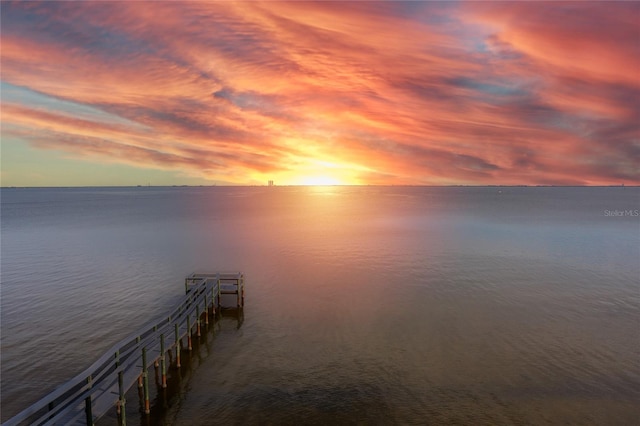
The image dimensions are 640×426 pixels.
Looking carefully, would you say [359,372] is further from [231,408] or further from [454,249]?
[454,249]

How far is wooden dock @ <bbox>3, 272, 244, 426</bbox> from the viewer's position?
42.8ft

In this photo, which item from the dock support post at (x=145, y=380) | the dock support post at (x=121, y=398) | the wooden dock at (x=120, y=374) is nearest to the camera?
the wooden dock at (x=120, y=374)

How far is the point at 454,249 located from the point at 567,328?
30029 mm

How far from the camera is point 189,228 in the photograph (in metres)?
81.9

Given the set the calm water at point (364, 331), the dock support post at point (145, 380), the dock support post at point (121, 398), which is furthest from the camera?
the calm water at point (364, 331)

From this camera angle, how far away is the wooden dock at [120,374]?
Result: 13.1 m

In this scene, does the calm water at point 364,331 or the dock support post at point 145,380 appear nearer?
the dock support post at point 145,380

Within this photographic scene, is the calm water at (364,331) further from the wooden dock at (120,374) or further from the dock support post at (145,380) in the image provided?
the wooden dock at (120,374)

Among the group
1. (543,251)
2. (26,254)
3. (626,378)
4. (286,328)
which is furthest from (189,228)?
(626,378)

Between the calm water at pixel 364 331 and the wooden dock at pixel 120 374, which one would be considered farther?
the calm water at pixel 364 331

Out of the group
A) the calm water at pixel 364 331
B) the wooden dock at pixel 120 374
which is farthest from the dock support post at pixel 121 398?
the calm water at pixel 364 331

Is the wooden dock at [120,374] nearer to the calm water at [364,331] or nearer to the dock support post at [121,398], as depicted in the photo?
the dock support post at [121,398]

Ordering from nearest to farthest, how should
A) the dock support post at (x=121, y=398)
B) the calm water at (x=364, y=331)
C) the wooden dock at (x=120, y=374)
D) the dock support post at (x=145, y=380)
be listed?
the wooden dock at (x=120, y=374), the dock support post at (x=121, y=398), the dock support post at (x=145, y=380), the calm water at (x=364, y=331)

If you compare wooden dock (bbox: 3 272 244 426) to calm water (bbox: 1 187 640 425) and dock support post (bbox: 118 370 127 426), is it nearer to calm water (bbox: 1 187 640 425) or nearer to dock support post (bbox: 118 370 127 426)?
dock support post (bbox: 118 370 127 426)
